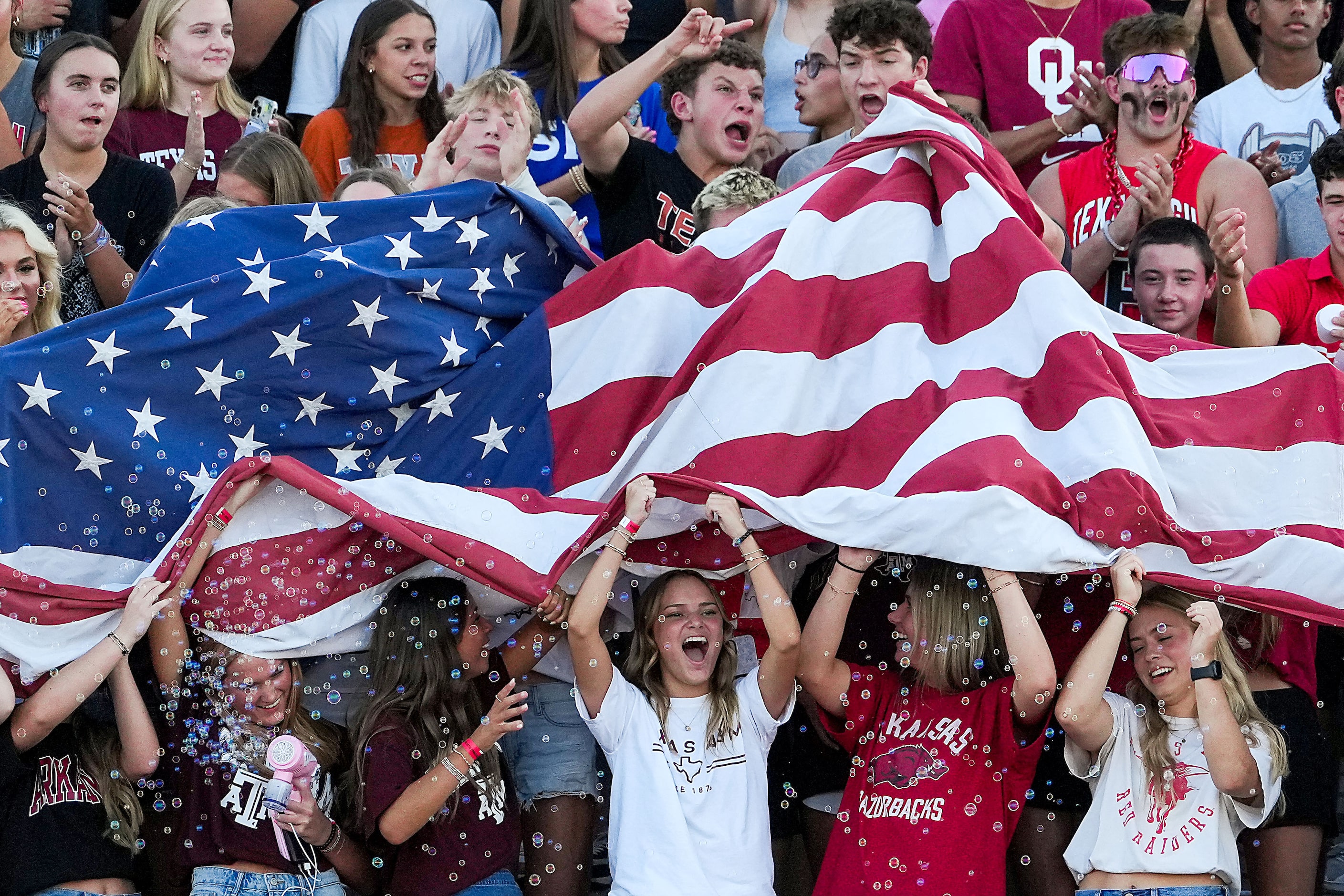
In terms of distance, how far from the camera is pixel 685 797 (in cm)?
449

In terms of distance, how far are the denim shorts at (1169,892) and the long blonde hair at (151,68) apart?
416cm

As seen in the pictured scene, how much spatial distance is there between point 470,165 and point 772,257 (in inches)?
55.9

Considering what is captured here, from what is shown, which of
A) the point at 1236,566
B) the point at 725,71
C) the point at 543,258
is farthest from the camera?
the point at 725,71

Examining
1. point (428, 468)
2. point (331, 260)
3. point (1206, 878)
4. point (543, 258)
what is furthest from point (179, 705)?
point (1206, 878)

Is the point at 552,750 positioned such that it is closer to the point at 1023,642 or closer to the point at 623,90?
the point at 1023,642

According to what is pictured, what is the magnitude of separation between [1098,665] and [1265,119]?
3.25 m

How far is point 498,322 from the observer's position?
509 cm

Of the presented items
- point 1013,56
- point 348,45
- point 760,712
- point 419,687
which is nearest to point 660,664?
point 760,712

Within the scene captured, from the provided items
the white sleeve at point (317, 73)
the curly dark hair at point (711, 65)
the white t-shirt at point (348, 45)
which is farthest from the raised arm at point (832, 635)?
the white sleeve at point (317, 73)

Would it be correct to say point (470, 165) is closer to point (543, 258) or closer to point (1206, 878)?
point (543, 258)

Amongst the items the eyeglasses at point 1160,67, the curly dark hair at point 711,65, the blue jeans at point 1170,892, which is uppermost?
the curly dark hair at point 711,65

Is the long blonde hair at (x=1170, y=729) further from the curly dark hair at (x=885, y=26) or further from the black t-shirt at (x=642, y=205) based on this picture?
the curly dark hair at (x=885, y=26)

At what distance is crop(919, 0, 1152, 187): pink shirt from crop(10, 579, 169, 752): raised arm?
3.74 m

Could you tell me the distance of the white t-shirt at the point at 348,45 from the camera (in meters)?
6.96
